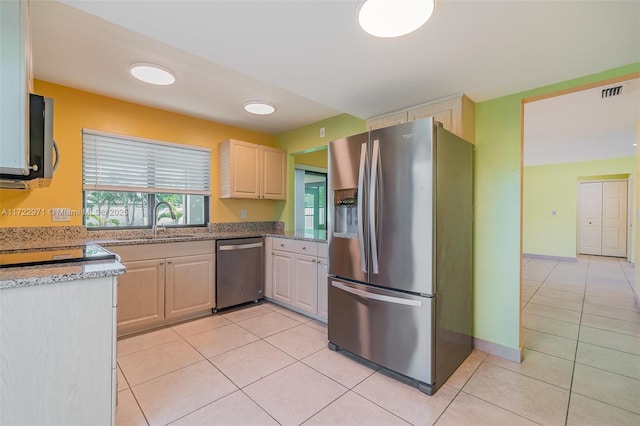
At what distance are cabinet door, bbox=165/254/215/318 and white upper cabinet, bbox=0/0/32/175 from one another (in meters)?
1.86

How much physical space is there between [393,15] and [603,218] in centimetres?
942

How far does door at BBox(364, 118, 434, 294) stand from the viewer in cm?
190

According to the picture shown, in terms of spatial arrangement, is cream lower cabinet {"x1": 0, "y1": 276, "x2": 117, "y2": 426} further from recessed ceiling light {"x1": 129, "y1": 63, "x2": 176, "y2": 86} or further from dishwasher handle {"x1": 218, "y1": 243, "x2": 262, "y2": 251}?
dishwasher handle {"x1": 218, "y1": 243, "x2": 262, "y2": 251}

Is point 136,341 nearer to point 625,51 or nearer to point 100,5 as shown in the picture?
point 100,5

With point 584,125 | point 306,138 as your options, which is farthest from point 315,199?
point 584,125

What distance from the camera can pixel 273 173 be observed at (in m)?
4.09

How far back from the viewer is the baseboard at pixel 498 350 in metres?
2.32

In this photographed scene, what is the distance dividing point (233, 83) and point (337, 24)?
4.48 feet

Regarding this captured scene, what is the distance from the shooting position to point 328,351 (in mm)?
2461

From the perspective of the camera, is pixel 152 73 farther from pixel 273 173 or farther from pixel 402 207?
pixel 402 207

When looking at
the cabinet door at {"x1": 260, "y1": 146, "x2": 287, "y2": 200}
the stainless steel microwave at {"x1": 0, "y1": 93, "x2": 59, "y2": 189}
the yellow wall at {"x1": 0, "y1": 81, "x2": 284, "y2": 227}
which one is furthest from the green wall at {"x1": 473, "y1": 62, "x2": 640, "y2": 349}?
the yellow wall at {"x1": 0, "y1": 81, "x2": 284, "y2": 227}

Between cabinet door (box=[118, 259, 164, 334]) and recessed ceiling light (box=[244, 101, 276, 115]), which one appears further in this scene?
recessed ceiling light (box=[244, 101, 276, 115])

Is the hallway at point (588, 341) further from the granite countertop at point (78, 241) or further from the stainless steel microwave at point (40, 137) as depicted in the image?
the stainless steel microwave at point (40, 137)

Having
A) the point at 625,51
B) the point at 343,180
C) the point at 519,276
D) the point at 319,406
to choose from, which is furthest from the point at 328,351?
the point at 625,51
